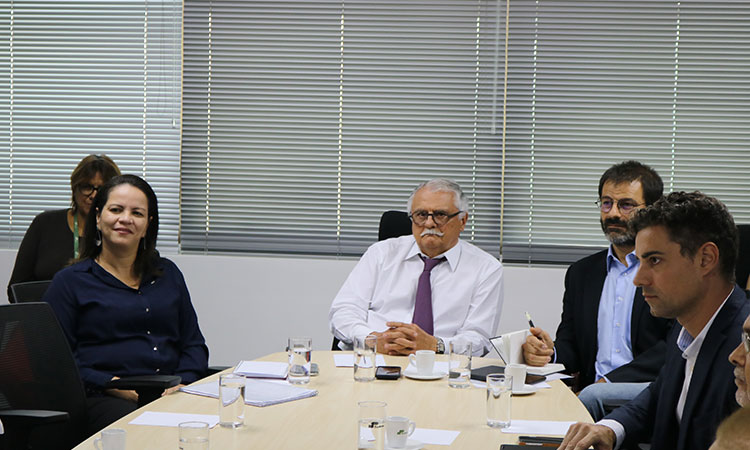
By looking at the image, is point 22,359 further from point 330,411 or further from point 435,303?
point 435,303

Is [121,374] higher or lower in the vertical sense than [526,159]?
lower

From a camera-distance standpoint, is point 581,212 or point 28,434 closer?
point 28,434

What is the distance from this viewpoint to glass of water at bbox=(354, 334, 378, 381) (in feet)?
8.52

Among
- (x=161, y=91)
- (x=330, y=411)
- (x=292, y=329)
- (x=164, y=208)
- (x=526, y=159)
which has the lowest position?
(x=292, y=329)

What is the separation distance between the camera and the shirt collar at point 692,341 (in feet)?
7.03

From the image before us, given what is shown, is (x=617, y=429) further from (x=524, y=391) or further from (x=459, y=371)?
(x=459, y=371)

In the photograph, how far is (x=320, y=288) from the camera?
183 inches

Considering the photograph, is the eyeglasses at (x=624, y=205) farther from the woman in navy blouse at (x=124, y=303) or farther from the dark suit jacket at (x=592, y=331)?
the woman in navy blouse at (x=124, y=303)

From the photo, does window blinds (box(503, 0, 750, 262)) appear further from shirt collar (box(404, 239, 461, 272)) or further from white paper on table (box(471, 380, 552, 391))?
white paper on table (box(471, 380, 552, 391))

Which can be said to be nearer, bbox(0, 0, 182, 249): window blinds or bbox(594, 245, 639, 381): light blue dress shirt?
bbox(594, 245, 639, 381): light blue dress shirt

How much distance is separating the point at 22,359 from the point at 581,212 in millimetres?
3246

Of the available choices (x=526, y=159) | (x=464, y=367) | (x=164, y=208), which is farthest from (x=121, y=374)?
(x=526, y=159)

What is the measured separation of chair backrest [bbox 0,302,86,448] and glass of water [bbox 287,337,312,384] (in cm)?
75

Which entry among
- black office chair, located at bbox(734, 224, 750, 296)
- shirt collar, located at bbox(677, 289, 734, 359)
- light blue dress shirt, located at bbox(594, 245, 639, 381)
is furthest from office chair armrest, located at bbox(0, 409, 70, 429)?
black office chair, located at bbox(734, 224, 750, 296)
